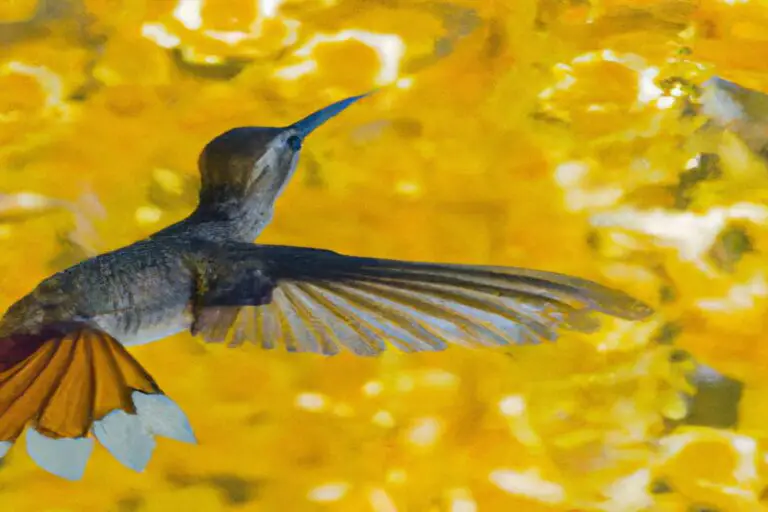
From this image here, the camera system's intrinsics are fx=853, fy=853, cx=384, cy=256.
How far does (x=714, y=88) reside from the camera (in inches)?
34.2

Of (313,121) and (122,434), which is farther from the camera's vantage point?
(313,121)

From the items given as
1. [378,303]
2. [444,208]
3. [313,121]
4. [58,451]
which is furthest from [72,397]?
[444,208]

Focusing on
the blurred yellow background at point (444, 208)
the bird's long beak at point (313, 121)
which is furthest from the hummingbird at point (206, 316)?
the blurred yellow background at point (444, 208)

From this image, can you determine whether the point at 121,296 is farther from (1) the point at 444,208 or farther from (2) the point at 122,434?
(1) the point at 444,208

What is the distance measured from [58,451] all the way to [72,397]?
35 millimetres

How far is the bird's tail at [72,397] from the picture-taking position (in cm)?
48

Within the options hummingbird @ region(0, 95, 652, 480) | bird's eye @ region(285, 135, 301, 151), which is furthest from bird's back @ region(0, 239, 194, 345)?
bird's eye @ region(285, 135, 301, 151)

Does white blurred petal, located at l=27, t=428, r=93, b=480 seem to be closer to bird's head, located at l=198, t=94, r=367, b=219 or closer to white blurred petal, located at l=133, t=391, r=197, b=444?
white blurred petal, located at l=133, t=391, r=197, b=444

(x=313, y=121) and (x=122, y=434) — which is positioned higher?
(x=313, y=121)

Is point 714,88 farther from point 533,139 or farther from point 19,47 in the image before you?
point 19,47

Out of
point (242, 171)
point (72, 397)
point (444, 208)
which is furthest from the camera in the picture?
point (444, 208)

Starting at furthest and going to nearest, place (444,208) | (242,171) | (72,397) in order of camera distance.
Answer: (444,208)
(242,171)
(72,397)

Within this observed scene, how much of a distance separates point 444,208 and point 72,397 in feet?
1.47

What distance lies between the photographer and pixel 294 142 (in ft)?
2.16
